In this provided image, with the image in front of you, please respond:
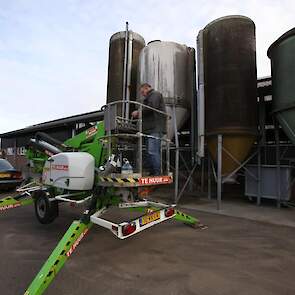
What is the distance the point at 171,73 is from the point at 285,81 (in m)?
3.61

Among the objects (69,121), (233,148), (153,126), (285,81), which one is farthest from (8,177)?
(285,81)

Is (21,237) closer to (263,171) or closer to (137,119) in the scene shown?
(137,119)

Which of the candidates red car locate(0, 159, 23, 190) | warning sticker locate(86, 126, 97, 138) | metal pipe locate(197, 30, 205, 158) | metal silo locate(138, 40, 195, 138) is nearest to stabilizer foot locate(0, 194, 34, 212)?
warning sticker locate(86, 126, 97, 138)

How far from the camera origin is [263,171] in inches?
375

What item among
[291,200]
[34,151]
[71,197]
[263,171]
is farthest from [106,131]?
[291,200]

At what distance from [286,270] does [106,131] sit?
3.31 metres

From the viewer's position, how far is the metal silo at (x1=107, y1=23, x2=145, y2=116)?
11.8 meters

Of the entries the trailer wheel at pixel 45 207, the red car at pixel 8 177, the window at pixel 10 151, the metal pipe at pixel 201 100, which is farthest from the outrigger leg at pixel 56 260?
the window at pixel 10 151

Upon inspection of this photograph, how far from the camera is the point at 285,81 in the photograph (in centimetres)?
830

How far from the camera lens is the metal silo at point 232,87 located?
8.97m

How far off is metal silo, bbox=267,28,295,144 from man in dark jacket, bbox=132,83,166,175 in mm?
4417

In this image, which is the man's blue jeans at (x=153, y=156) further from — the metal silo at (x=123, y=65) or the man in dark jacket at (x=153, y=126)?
the metal silo at (x=123, y=65)

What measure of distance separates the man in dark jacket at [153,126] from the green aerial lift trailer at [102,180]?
0.41 feet

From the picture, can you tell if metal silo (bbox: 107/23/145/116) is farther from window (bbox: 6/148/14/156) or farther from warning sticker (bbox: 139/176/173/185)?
window (bbox: 6/148/14/156)
